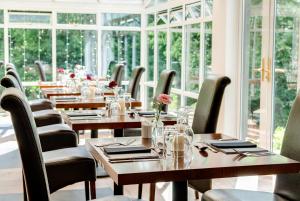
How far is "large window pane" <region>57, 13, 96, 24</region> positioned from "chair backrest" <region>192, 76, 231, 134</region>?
6800 millimetres

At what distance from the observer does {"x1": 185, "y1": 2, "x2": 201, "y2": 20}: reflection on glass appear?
7010 millimetres

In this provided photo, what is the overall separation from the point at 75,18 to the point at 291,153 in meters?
7.92

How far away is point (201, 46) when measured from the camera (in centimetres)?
691

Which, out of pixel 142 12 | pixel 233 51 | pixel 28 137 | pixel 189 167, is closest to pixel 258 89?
pixel 233 51

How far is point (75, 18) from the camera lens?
9.91 meters

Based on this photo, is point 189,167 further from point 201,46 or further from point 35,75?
point 35,75

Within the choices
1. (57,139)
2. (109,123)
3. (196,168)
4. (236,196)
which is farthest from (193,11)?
(196,168)

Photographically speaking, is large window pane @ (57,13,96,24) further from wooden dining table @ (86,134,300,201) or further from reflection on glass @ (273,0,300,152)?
wooden dining table @ (86,134,300,201)

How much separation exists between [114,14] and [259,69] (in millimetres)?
5359

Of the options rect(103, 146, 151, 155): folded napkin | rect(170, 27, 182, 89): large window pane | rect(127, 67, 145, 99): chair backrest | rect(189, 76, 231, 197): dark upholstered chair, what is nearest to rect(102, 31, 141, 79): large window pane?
rect(170, 27, 182, 89): large window pane

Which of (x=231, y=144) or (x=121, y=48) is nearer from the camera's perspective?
(x=231, y=144)

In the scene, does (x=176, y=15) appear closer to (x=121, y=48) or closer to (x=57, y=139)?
(x=121, y=48)

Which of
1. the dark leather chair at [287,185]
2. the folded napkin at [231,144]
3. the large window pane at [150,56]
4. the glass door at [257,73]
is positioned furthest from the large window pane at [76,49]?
the dark leather chair at [287,185]

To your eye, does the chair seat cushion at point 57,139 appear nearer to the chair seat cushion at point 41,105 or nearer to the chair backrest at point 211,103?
the chair backrest at point 211,103
